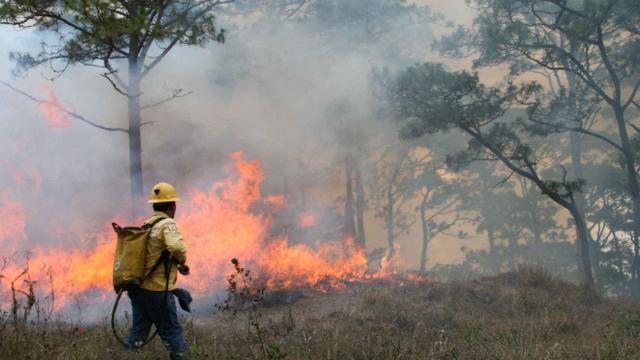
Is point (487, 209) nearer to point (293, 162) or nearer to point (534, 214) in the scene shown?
point (534, 214)

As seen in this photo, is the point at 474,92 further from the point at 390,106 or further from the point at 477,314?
the point at 477,314

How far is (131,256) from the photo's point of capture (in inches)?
197

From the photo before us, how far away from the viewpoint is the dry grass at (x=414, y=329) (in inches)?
220

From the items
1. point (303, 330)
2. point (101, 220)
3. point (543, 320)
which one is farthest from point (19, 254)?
point (543, 320)

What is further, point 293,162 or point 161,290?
point 293,162

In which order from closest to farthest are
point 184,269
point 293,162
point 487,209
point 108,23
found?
point 184,269, point 108,23, point 293,162, point 487,209

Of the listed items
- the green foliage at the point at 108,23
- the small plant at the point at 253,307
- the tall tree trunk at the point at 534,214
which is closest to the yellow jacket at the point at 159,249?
the small plant at the point at 253,307

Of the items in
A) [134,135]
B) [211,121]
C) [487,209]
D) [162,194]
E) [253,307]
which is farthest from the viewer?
[487,209]

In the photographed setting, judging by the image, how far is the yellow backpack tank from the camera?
494 cm

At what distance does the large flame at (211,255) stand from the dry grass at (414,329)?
4.67 ft

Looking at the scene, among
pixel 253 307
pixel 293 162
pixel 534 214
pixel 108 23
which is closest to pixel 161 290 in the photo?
pixel 253 307

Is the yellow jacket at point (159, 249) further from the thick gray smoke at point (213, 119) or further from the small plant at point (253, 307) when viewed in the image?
the thick gray smoke at point (213, 119)

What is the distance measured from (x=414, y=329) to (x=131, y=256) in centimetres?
452

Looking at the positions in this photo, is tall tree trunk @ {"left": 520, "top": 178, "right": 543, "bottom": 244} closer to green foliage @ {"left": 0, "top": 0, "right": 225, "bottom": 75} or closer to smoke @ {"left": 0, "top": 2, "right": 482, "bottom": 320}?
smoke @ {"left": 0, "top": 2, "right": 482, "bottom": 320}
